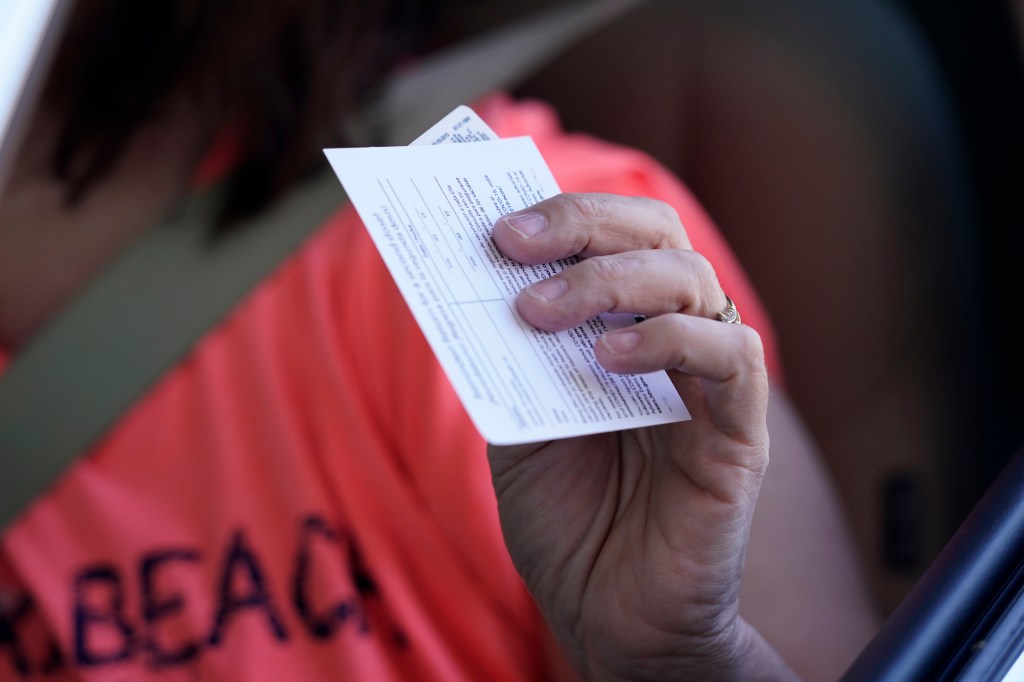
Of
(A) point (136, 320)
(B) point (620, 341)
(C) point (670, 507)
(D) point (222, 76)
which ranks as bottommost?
(C) point (670, 507)

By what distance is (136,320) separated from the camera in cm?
104

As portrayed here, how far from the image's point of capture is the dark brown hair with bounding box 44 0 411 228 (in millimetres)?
1152

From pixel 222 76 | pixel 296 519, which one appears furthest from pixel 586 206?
pixel 222 76

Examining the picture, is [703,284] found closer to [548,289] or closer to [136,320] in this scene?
[548,289]

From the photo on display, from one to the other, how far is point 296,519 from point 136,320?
300 mm

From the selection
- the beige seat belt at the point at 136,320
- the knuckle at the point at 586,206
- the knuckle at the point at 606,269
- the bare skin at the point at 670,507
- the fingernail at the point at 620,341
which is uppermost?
the beige seat belt at the point at 136,320

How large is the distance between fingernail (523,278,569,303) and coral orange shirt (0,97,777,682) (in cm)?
31

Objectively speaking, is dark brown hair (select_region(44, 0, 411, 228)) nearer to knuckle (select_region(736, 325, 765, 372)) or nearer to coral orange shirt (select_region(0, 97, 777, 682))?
coral orange shirt (select_region(0, 97, 777, 682))

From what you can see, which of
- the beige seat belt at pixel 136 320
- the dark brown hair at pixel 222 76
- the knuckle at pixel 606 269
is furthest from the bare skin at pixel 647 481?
the dark brown hair at pixel 222 76

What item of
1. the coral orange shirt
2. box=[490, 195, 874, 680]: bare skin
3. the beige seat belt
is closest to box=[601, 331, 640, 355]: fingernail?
box=[490, 195, 874, 680]: bare skin

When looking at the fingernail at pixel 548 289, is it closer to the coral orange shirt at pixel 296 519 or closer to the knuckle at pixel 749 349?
the knuckle at pixel 749 349

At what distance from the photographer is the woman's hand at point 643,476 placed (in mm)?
555

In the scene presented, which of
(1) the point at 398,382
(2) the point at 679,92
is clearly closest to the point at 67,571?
(1) the point at 398,382

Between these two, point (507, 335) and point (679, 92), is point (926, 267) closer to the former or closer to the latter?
point (679, 92)
